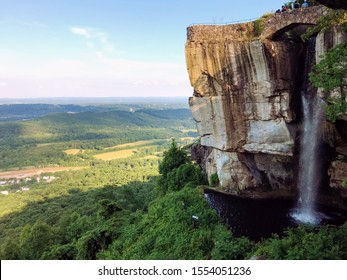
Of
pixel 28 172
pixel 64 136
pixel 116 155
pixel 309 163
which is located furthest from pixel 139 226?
pixel 64 136

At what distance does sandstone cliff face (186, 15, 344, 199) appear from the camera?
1833cm

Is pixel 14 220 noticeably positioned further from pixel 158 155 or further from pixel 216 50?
pixel 158 155

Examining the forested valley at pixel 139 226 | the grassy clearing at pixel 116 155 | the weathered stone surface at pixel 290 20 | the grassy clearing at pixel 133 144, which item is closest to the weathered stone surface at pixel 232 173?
the forested valley at pixel 139 226

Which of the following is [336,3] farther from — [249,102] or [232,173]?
[232,173]

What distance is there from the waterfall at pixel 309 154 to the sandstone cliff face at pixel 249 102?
1.59 ft

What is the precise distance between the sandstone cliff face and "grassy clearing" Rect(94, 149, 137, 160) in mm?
95625

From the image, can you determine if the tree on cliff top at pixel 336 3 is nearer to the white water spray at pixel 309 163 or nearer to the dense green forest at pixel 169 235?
the dense green forest at pixel 169 235

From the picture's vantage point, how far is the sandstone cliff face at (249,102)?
18.3 m

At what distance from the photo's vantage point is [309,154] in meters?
19.3

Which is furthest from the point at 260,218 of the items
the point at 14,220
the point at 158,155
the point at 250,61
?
the point at 158,155

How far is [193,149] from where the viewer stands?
2856cm

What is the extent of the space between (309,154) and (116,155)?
345ft

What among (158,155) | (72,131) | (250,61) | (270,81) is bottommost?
(158,155)

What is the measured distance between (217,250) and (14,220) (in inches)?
1668
